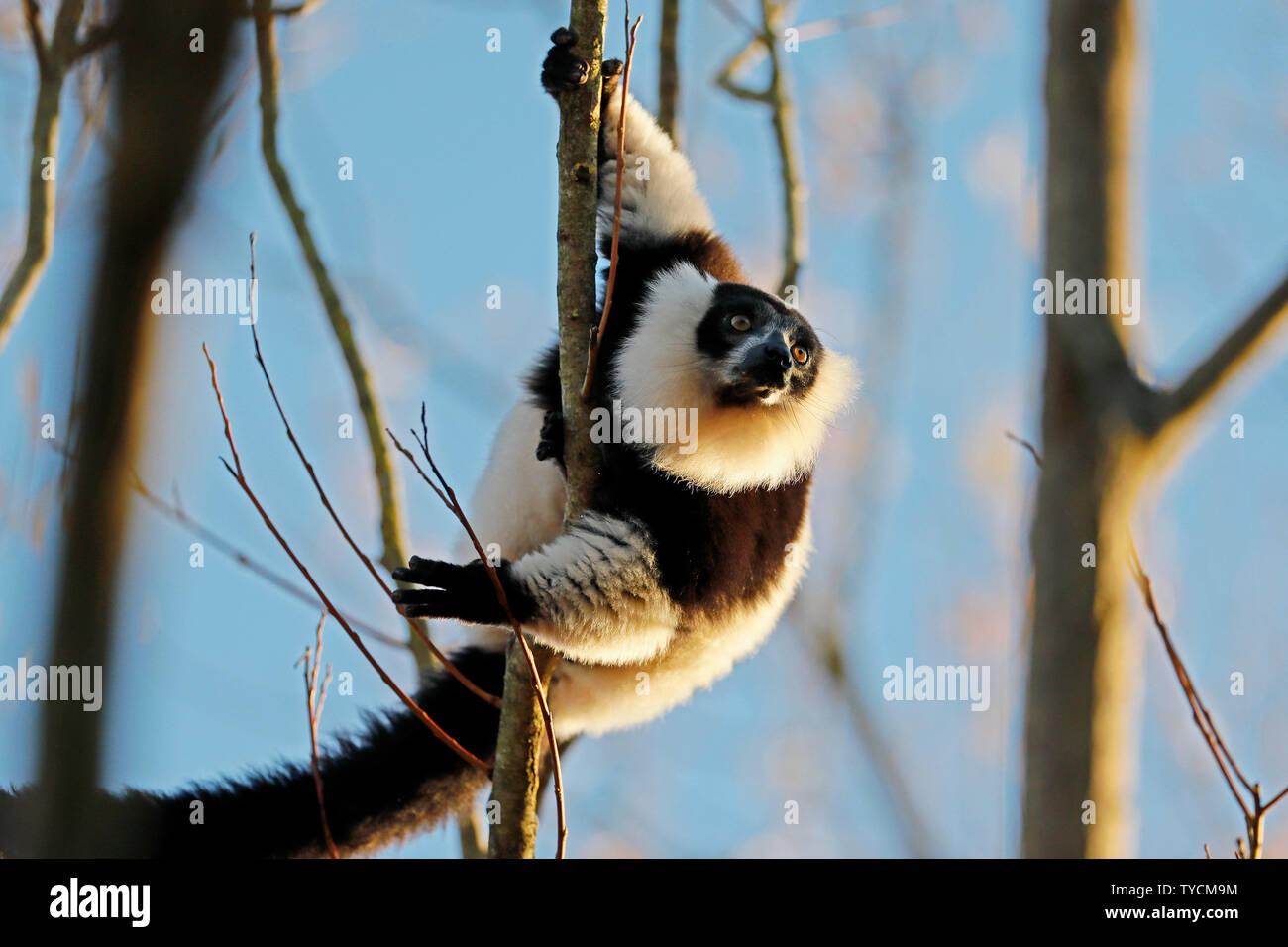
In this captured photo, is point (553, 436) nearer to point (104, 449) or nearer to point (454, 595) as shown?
point (454, 595)

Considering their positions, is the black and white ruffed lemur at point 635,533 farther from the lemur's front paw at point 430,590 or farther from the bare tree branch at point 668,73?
the bare tree branch at point 668,73

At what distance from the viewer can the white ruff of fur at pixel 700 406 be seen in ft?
15.9

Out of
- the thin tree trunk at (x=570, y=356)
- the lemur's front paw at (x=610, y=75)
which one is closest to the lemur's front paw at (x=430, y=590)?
the thin tree trunk at (x=570, y=356)

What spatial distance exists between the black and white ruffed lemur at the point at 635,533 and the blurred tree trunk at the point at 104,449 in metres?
2.07

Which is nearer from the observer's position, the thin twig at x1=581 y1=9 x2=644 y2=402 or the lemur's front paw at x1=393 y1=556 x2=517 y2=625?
the thin twig at x1=581 y1=9 x2=644 y2=402

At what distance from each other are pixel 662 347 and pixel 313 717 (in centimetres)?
215

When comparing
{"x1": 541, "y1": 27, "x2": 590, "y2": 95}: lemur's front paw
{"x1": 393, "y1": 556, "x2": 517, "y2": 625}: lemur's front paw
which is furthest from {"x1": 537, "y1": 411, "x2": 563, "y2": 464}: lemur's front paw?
{"x1": 541, "y1": 27, "x2": 590, "y2": 95}: lemur's front paw

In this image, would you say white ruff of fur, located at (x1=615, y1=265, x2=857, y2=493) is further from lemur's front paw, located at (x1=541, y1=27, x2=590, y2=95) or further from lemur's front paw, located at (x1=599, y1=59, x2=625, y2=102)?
lemur's front paw, located at (x1=541, y1=27, x2=590, y2=95)

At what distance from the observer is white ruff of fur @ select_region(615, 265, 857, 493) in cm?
486

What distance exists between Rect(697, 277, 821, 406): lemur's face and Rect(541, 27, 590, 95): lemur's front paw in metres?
1.35

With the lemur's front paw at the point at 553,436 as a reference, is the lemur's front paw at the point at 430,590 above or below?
below

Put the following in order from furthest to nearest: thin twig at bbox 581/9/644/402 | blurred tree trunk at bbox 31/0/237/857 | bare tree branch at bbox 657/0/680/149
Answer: bare tree branch at bbox 657/0/680/149, thin twig at bbox 581/9/644/402, blurred tree trunk at bbox 31/0/237/857
